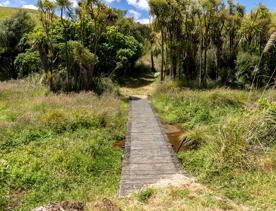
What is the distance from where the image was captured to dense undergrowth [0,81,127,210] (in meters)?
7.95

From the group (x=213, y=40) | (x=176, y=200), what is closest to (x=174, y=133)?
(x=176, y=200)

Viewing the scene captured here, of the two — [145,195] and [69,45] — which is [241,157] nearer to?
[145,195]

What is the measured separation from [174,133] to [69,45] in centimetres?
1111

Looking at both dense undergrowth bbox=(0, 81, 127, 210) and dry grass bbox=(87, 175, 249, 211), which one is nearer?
dry grass bbox=(87, 175, 249, 211)

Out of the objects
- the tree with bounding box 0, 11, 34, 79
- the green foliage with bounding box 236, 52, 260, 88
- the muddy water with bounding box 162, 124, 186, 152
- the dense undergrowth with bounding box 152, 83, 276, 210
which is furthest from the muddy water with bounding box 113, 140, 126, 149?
the tree with bounding box 0, 11, 34, 79

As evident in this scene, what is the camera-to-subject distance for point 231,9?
27.2 metres

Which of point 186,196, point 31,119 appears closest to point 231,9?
point 31,119

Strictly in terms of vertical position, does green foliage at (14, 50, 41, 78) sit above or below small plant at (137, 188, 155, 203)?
above

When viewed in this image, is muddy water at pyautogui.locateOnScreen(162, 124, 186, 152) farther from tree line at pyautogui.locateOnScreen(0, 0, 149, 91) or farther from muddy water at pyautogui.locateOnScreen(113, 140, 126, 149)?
tree line at pyautogui.locateOnScreen(0, 0, 149, 91)

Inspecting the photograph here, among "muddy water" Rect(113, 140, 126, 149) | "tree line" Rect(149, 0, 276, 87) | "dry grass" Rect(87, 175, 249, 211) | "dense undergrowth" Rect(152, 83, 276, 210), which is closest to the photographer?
"dry grass" Rect(87, 175, 249, 211)

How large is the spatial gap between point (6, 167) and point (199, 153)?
5.25 meters

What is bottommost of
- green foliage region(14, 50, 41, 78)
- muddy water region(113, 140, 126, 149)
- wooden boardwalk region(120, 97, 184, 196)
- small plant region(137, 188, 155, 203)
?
muddy water region(113, 140, 126, 149)

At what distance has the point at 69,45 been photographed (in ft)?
74.4

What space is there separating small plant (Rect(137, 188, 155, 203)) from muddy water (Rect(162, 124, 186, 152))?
170 inches
